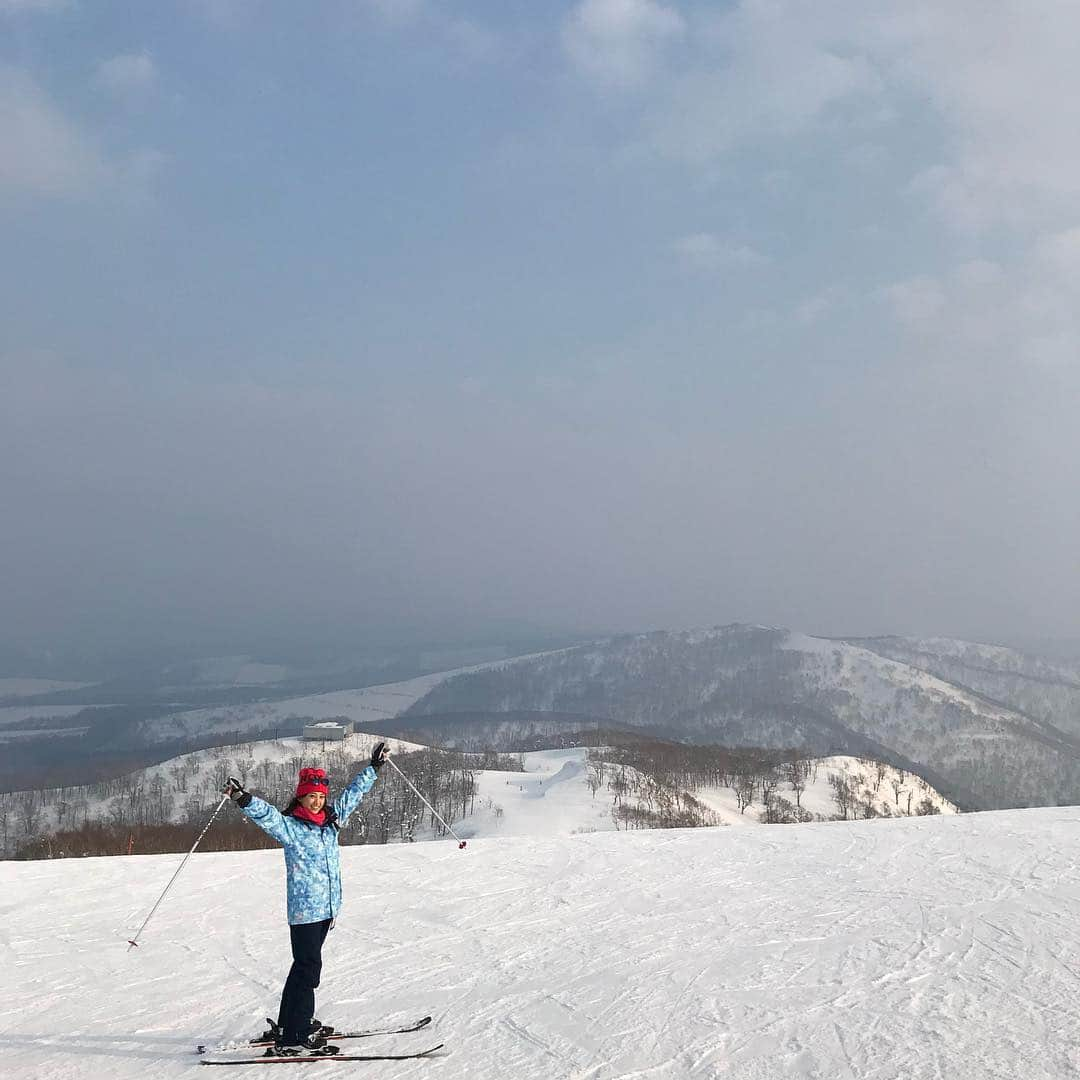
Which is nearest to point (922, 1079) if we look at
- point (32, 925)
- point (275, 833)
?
point (275, 833)

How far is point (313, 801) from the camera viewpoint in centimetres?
649

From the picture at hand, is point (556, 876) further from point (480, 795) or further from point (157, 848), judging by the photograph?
point (480, 795)

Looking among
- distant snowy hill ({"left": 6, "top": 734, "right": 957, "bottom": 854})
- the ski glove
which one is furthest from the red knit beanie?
distant snowy hill ({"left": 6, "top": 734, "right": 957, "bottom": 854})

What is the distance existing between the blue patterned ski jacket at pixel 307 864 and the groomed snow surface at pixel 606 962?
3.66 ft

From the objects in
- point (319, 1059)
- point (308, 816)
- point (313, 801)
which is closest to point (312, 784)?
point (313, 801)

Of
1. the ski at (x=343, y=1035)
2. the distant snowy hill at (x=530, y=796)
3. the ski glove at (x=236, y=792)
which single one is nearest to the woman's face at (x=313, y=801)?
the ski glove at (x=236, y=792)

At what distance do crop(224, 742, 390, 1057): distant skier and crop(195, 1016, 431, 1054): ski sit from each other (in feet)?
0.37

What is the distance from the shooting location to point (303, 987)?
20.4 ft

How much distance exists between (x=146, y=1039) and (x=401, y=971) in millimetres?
2501

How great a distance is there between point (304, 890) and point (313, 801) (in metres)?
0.67

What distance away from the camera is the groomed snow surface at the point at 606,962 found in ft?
19.4

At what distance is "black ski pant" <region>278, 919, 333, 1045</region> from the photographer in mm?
6184

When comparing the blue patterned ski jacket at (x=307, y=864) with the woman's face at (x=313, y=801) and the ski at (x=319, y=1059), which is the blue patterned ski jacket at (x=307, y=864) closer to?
the woman's face at (x=313, y=801)

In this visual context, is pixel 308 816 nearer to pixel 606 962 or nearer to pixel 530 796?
pixel 606 962
